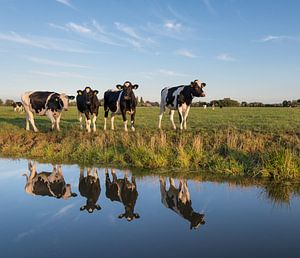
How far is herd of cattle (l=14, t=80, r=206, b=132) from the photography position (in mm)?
17328

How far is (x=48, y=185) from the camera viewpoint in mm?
8539

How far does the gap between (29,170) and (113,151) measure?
123 inches

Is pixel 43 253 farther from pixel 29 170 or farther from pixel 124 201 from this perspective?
pixel 29 170

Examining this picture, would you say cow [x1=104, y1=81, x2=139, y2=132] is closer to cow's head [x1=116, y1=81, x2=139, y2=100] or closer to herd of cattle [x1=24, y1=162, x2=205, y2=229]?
cow's head [x1=116, y1=81, x2=139, y2=100]

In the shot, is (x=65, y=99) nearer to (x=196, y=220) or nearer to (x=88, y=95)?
(x=88, y=95)

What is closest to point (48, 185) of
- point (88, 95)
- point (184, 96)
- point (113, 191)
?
point (113, 191)

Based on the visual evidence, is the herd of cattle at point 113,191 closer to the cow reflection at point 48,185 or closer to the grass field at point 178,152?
the cow reflection at point 48,185

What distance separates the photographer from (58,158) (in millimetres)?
12367

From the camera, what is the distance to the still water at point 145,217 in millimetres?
4801

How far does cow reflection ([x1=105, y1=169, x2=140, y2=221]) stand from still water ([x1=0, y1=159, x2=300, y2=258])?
19 mm

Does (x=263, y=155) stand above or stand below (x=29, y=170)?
above

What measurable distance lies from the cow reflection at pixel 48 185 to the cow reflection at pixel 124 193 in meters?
0.94

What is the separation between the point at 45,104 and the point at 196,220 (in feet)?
48.6

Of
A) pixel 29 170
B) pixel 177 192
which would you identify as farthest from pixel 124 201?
pixel 29 170
